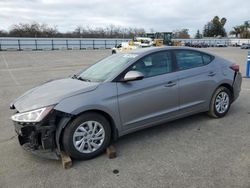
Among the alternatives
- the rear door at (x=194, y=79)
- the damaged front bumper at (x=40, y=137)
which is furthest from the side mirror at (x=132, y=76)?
the damaged front bumper at (x=40, y=137)

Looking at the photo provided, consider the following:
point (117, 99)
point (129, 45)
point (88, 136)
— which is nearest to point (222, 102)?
point (117, 99)

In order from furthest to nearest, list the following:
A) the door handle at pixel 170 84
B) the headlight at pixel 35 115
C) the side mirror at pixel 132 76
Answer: the door handle at pixel 170 84 → the side mirror at pixel 132 76 → the headlight at pixel 35 115

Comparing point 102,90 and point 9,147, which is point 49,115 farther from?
point 9,147

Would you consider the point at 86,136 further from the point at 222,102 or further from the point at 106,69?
the point at 222,102

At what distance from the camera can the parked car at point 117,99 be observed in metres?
3.01

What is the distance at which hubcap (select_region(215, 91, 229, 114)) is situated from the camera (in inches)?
182

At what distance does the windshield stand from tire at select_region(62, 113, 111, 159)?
26.1 inches

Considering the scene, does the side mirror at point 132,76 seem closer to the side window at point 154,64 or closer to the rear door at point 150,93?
the rear door at point 150,93

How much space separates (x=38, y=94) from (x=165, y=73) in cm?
204

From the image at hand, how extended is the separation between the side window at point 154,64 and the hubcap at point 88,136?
3.52 ft

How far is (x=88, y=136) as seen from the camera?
10.5 feet

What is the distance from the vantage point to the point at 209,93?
14.5 feet

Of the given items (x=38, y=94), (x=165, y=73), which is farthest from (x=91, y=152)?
(x=165, y=73)

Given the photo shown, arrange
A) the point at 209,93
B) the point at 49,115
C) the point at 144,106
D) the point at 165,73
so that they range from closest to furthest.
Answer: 1. the point at 49,115
2. the point at 144,106
3. the point at 165,73
4. the point at 209,93
